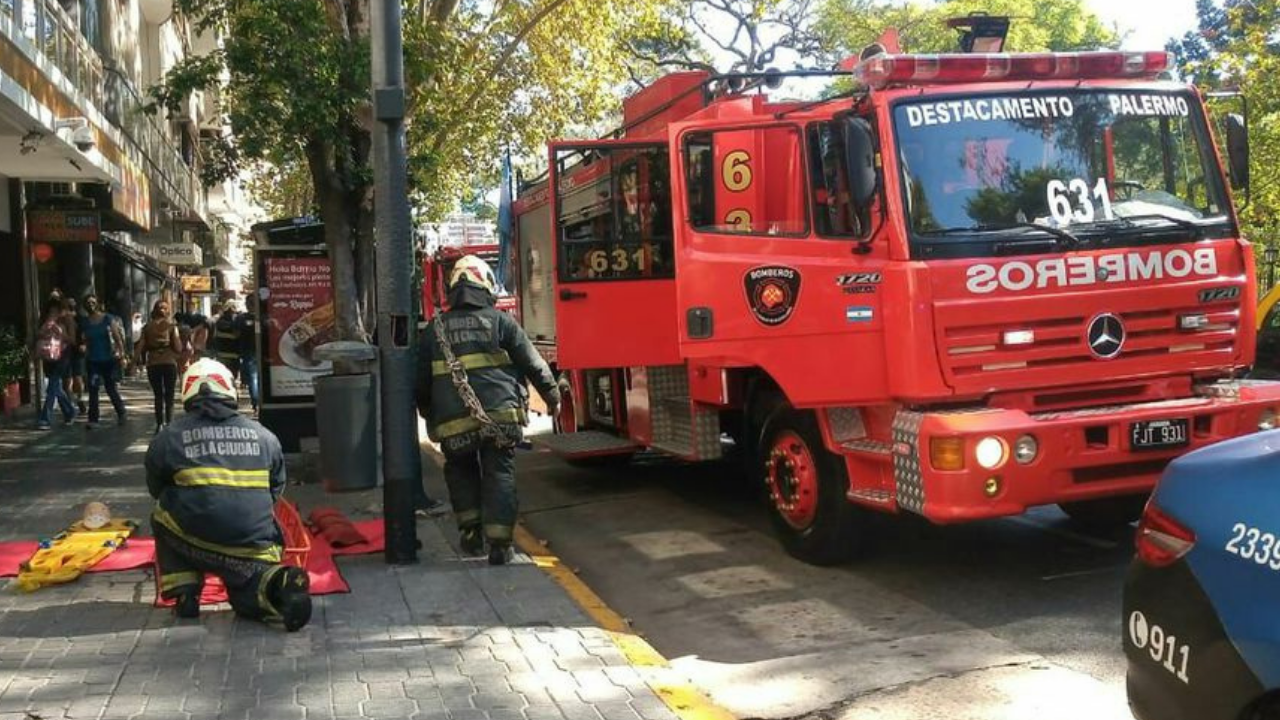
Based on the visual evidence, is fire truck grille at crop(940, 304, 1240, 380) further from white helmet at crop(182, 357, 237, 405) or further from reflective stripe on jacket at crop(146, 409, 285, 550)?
white helmet at crop(182, 357, 237, 405)

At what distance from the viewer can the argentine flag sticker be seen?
6078 mm

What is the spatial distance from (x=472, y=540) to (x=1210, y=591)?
16.1 feet

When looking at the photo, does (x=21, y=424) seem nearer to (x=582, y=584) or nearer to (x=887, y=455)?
(x=582, y=584)

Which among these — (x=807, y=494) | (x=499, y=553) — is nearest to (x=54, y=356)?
(x=499, y=553)

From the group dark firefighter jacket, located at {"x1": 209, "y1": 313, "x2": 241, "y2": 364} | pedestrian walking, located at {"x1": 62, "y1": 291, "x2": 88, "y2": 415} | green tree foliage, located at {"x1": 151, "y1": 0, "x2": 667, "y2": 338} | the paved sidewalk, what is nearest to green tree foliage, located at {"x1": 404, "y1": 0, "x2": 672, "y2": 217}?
green tree foliage, located at {"x1": 151, "y1": 0, "x2": 667, "y2": 338}

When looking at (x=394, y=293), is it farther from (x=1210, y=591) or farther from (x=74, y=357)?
(x=74, y=357)

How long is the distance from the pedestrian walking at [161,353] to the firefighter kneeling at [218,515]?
8125 millimetres

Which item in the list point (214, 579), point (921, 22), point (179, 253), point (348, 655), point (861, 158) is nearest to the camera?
point (348, 655)

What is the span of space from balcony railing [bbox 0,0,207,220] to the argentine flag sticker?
7577 mm

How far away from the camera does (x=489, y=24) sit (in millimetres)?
16750

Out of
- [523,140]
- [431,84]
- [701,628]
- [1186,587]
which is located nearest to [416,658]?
[701,628]

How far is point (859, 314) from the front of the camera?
6121mm

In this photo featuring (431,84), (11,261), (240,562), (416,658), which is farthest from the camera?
(11,261)

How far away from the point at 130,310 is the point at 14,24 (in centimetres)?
1603
